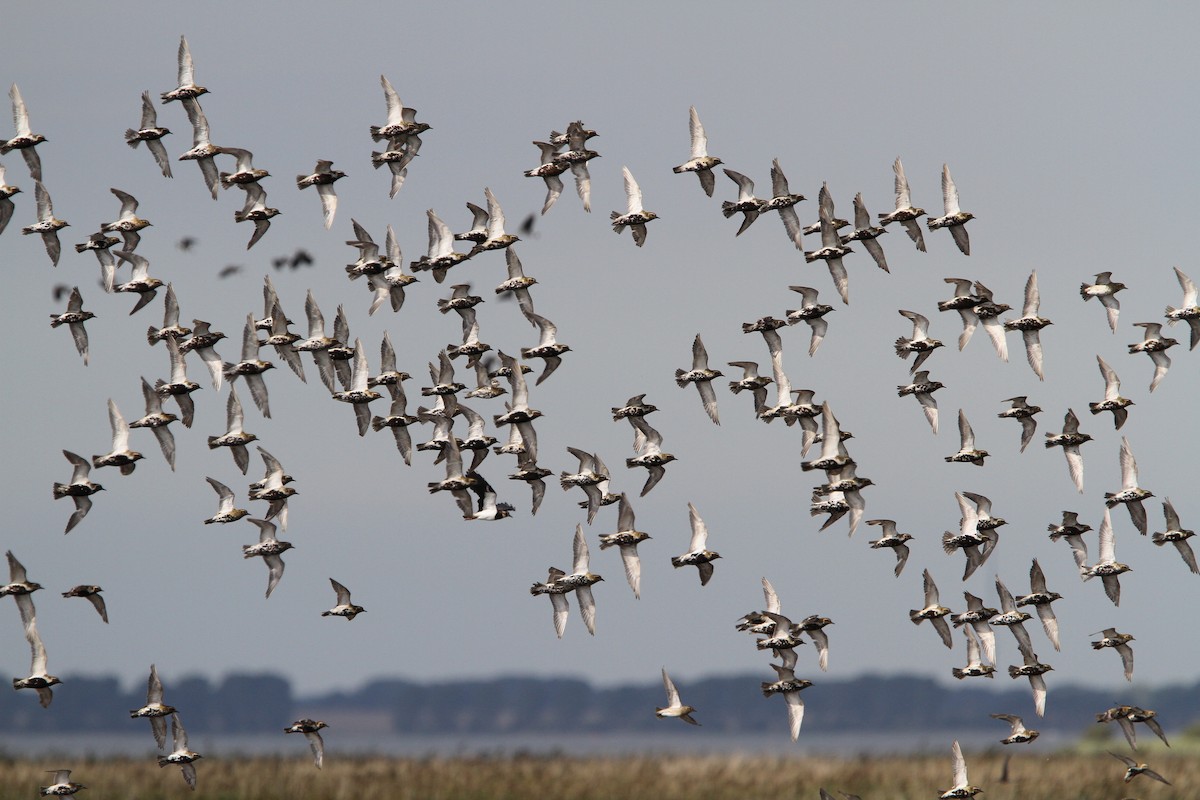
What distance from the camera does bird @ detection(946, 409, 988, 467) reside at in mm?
37750

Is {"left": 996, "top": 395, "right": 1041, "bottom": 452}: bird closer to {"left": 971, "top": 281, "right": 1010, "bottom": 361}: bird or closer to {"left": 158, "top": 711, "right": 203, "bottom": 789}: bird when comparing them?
{"left": 971, "top": 281, "right": 1010, "bottom": 361}: bird

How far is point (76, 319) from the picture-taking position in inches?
1464

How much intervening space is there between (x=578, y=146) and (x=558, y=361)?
465 cm

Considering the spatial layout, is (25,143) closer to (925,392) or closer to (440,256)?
(440,256)

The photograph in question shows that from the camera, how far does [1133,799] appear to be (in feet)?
164

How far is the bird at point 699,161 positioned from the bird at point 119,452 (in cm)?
1287

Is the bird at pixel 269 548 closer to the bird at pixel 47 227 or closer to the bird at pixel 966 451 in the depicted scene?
the bird at pixel 47 227

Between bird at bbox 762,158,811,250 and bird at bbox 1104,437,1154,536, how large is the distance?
8094mm

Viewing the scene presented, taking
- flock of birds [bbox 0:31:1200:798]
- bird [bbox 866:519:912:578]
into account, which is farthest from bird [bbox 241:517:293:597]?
bird [bbox 866:519:912:578]

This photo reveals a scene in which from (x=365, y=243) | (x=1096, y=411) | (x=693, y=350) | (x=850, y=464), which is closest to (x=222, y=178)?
(x=365, y=243)

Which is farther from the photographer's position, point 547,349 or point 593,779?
point 593,779

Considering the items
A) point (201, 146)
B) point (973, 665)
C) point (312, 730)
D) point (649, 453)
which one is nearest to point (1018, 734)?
point (973, 665)

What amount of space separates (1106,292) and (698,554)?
34.1 feet

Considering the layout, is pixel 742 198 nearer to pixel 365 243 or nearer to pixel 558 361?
pixel 558 361
